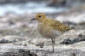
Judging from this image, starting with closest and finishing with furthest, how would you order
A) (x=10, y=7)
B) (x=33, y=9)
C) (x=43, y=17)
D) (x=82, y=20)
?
1. (x=43, y=17)
2. (x=82, y=20)
3. (x=33, y=9)
4. (x=10, y=7)

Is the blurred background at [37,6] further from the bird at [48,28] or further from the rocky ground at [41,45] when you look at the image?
the bird at [48,28]

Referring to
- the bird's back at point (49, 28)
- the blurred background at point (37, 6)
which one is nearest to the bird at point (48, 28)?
the bird's back at point (49, 28)

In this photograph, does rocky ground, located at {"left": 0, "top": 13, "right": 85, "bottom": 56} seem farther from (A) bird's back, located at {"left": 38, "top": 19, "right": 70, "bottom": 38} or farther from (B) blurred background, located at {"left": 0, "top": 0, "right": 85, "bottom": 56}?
(A) bird's back, located at {"left": 38, "top": 19, "right": 70, "bottom": 38}

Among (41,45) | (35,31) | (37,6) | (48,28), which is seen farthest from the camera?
(37,6)

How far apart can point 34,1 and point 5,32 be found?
886cm

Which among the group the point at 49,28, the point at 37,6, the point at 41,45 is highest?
the point at 49,28

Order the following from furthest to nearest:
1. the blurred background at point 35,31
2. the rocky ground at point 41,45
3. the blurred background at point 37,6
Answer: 1. the blurred background at point 37,6
2. the blurred background at point 35,31
3. the rocky ground at point 41,45

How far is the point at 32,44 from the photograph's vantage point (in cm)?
742

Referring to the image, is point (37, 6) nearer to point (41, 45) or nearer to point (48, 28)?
point (41, 45)

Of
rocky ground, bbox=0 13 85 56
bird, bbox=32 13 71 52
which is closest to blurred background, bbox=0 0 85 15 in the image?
rocky ground, bbox=0 13 85 56

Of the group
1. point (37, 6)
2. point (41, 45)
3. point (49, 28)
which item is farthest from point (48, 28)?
point (37, 6)

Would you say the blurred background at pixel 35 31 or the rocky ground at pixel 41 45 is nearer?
the rocky ground at pixel 41 45

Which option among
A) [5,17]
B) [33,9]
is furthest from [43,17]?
[33,9]

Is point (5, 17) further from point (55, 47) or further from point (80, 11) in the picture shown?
point (55, 47)
